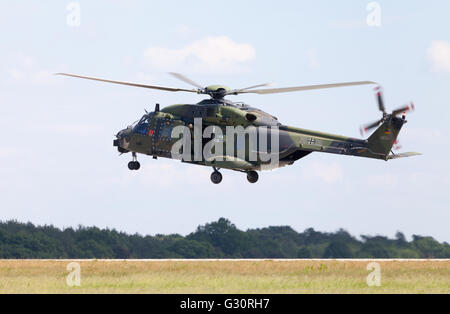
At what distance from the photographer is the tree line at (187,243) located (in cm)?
5441

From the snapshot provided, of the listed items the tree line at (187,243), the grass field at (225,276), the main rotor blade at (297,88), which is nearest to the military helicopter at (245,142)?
the main rotor blade at (297,88)

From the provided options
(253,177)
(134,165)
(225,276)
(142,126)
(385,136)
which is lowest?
(225,276)

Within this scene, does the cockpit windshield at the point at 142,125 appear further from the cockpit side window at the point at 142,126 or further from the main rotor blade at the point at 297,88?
the main rotor blade at the point at 297,88

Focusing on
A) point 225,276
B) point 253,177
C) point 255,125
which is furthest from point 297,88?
point 225,276

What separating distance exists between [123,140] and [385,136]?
551 inches

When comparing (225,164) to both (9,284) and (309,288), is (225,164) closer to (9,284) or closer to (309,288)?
(309,288)

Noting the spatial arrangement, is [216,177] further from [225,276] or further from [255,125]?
[225,276]

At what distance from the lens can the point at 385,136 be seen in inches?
1608

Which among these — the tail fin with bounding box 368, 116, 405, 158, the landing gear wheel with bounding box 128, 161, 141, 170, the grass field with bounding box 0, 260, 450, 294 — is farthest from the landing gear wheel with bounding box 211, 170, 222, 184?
the tail fin with bounding box 368, 116, 405, 158

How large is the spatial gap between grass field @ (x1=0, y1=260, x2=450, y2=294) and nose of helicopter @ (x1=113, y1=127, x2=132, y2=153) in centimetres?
615
